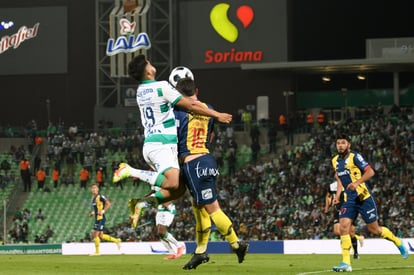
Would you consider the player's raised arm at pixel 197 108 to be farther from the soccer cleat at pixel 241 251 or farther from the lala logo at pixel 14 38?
the lala logo at pixel 14 38

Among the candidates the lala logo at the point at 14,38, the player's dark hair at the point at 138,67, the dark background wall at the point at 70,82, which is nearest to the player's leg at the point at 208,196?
the player's dark hair at the point at 138,67

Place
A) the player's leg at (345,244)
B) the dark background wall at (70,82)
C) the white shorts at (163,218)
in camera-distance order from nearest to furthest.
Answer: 1. the player's leg at (345,244)
2. the white shorts at (163,218)
3. the dark background wall at (70,82)

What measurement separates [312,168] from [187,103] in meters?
32.6

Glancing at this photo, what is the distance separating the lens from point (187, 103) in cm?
1639

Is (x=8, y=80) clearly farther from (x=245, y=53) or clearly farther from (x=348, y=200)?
(x=348, y=200)

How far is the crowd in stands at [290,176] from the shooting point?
4350 cm

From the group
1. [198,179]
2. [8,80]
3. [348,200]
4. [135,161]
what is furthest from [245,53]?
[198,179]

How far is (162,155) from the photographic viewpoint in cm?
1678

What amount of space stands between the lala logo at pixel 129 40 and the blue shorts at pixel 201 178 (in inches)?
1684

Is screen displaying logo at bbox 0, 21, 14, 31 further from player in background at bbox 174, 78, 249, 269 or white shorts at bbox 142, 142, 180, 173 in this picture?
white shorts at bbox 142, 142, 180, 173

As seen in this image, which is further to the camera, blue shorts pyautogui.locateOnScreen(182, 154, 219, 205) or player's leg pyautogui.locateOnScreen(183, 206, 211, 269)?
player's leg pyautogui.locateOnScreen(183, 206, 211, 269)

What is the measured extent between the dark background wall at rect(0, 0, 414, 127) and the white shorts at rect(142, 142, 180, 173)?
43.8 m

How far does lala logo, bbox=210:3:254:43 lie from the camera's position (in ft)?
197

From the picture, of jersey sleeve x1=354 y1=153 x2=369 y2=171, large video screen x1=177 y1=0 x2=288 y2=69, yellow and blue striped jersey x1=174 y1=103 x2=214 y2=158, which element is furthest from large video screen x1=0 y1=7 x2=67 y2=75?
yellow and blue striped jersey x1=174 y1=103 x2=214 y2=158
